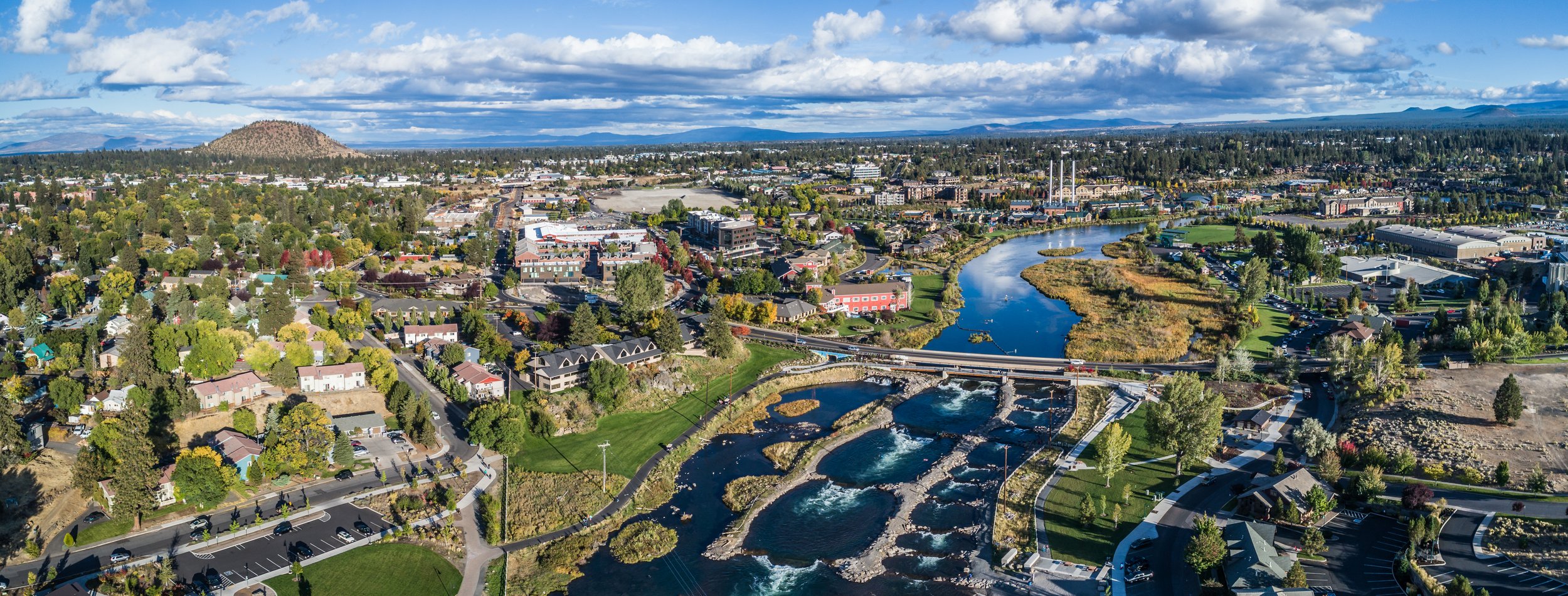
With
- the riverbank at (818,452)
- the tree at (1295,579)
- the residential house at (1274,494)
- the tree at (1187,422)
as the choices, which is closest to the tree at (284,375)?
the riverbank at (818,452)

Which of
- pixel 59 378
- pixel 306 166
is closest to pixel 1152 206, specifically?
pixel 59 378

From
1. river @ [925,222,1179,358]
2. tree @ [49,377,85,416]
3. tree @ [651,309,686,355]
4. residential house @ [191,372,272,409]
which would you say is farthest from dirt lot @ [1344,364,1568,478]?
tree @ [49,377,85,416]

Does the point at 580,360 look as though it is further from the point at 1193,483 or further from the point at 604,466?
the point at 1193,483

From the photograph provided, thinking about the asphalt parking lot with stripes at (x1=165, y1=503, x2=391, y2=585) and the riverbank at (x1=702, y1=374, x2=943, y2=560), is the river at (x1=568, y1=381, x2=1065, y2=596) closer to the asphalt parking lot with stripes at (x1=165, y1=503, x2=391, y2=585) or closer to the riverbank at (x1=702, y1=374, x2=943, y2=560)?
the riverbank at (x1=702, y1=374, x2=943, y2=560)

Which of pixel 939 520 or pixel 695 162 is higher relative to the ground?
pixel 695 162

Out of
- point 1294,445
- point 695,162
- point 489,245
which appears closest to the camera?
point 1294,445

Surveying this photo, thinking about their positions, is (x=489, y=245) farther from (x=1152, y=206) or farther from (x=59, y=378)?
(x=1152, y=206)
